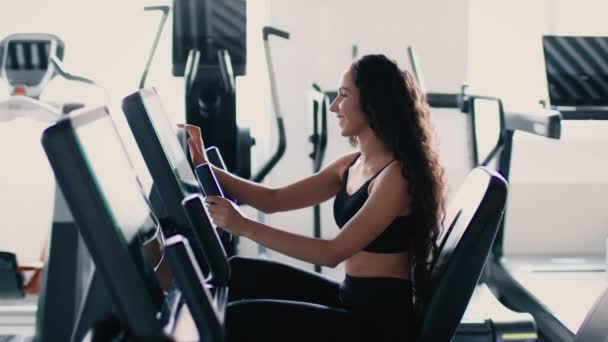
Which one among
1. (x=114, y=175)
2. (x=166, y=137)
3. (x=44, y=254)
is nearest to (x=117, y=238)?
(x=114, y=175)

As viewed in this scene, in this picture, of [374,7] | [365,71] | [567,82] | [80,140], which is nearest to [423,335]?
[365,71]

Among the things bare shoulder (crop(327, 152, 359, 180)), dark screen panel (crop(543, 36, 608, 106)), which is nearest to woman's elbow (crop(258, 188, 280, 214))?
bare shoulder (crop(327, 152, 359, 180))

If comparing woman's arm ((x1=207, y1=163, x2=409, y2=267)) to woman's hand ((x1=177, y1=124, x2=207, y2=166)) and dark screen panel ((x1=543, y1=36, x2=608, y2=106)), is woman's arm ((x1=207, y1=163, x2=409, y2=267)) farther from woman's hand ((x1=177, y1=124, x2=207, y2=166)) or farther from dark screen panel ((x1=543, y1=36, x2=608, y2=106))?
dark screen panel ((x1=543, y1=36, x2=608, y2=106))

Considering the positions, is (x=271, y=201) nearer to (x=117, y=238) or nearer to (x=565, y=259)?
(x=117, y=238)

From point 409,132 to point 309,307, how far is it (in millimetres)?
526

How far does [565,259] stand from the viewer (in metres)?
4.41

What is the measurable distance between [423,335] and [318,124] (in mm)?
2232

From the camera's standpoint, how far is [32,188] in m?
3.93

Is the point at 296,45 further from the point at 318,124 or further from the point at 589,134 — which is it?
the point at 589,134

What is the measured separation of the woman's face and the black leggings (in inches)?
15.4

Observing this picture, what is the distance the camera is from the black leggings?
1695 millimetres

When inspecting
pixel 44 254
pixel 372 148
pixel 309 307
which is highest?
pixel 372 148

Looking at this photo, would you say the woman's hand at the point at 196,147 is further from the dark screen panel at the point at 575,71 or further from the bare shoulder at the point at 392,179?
the dark screen panel at the point at 575,71

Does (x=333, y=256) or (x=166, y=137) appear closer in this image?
(x=166, y=137)
